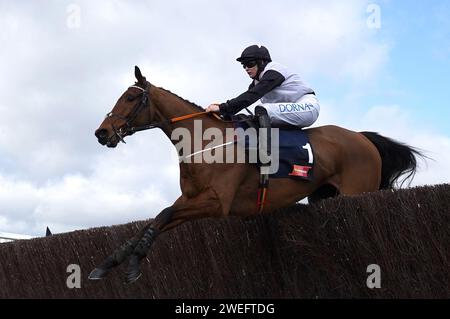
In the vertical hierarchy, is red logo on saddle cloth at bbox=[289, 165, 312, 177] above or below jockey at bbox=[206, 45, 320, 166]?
below

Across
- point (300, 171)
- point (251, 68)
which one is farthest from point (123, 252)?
point (251, 68)

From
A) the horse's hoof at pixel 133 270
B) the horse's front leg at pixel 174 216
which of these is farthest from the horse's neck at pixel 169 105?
the horse's hoof at pixel 133 270

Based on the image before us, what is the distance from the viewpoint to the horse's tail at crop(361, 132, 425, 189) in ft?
25.0

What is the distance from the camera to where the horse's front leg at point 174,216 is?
18.3ft

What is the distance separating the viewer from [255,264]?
7480mm

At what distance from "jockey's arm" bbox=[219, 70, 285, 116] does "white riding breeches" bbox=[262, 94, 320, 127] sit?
0.18 m

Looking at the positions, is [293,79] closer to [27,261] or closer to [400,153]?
[400,153]

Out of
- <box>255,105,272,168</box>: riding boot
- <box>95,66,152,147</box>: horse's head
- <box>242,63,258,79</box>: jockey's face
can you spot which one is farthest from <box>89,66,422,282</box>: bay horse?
<box>242,63,258,79</box>: jockey's face

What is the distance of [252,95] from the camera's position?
631cm

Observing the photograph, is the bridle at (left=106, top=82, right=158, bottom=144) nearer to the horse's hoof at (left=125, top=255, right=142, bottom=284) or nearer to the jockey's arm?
the jockey's arm

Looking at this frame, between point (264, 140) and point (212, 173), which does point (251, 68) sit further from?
point (212, 173)

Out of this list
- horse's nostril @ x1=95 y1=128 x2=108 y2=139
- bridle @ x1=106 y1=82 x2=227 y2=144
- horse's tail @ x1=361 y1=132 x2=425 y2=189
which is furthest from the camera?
horse's tail @ x1=361 y1=132 x2=425 y2=189
